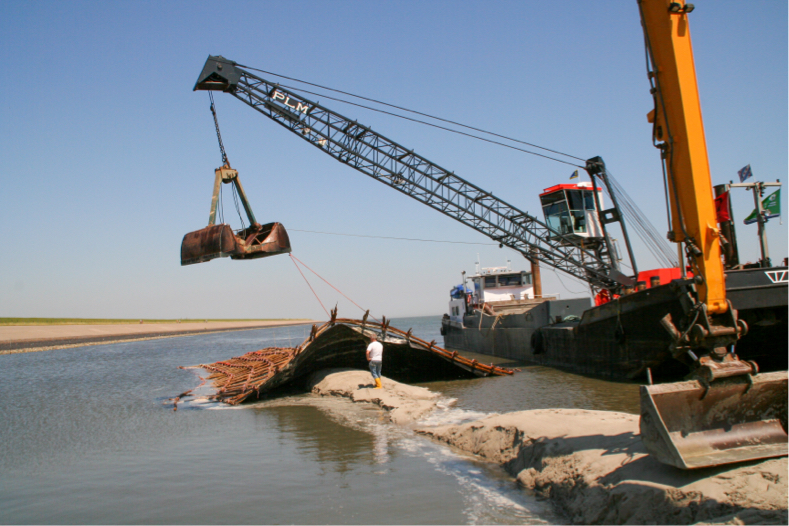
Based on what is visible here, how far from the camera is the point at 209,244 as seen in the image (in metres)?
9.84

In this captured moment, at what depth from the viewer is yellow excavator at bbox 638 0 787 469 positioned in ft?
15.1

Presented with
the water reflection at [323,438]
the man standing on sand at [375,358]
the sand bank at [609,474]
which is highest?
the man standing on sand at [375,358]

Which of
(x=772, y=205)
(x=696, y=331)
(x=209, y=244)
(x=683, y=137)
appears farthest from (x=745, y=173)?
(x=209, y=244)

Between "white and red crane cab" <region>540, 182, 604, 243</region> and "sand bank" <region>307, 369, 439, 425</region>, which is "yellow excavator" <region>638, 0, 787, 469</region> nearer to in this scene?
"sand bank" <region>307, 369, 439, 425</region>

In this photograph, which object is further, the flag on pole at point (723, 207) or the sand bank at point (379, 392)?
the flag on pole at point (723, 207)

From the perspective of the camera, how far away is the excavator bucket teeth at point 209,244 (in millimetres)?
9750

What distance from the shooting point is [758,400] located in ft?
15.7

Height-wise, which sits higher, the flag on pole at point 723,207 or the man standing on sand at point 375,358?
the flag on pole at point 723,207

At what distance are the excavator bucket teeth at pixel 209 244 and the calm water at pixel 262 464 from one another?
11.1 feet

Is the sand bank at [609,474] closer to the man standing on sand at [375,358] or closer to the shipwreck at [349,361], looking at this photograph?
the man standing on sand at [375,358]

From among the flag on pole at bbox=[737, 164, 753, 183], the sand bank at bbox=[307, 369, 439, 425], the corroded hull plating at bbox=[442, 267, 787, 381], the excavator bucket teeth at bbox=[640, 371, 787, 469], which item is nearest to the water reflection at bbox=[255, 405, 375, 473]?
the sand bank at bbox=[307, 369, 439, 425]

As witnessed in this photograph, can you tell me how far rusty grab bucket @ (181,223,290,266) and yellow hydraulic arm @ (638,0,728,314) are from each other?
23.4 feet

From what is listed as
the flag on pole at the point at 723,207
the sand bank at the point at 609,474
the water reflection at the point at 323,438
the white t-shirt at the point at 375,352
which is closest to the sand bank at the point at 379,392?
the white t-shirt at the point at 375,352

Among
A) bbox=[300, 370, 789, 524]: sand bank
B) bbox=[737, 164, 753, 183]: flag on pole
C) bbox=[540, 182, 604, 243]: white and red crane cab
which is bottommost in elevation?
bbox=[300, 370, 789, 524]: sand bank
